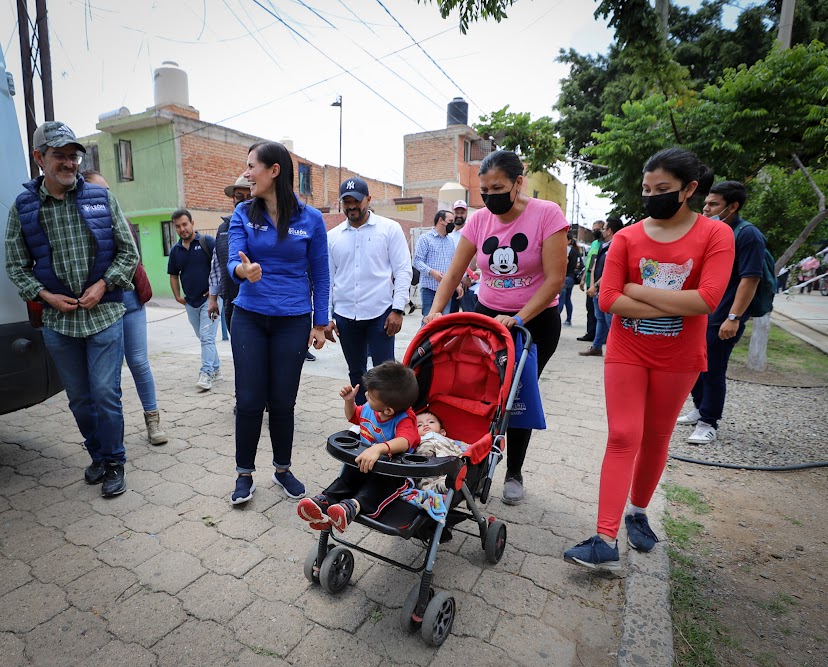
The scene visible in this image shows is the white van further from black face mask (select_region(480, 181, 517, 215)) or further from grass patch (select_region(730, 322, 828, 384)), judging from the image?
grass patch (select_region(730, 322, 828, 384))

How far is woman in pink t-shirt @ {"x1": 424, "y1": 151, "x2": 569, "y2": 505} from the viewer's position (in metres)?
2.82

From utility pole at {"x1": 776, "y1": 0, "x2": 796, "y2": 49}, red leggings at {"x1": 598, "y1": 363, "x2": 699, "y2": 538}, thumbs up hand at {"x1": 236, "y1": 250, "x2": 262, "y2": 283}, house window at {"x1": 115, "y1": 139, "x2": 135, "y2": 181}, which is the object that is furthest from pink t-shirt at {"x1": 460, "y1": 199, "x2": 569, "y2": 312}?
house window at {"x1": 115, "y1": 139, "x2": 135, "y2": 181}

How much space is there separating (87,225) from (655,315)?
338 centimetres

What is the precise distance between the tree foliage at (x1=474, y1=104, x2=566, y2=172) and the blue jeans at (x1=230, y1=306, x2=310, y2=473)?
8952 mm

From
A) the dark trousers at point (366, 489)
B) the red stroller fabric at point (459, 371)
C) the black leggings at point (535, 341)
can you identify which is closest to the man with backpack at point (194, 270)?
the red stroller fabric at point (459, 371)

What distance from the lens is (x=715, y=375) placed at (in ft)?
14.1

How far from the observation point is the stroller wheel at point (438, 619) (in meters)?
1.96

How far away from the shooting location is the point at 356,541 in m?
2.73

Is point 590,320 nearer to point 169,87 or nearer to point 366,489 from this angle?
point 366,489

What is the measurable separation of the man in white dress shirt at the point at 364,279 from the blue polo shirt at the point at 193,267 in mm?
2010

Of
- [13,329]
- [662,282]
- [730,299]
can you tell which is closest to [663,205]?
[662,282]

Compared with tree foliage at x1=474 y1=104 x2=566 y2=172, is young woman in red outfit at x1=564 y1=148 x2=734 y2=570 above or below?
below

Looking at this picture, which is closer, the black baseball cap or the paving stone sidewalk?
the paving stone sidewalk

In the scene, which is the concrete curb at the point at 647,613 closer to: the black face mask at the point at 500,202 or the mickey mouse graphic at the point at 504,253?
the mickey mouse graphic at the point at 504,253
